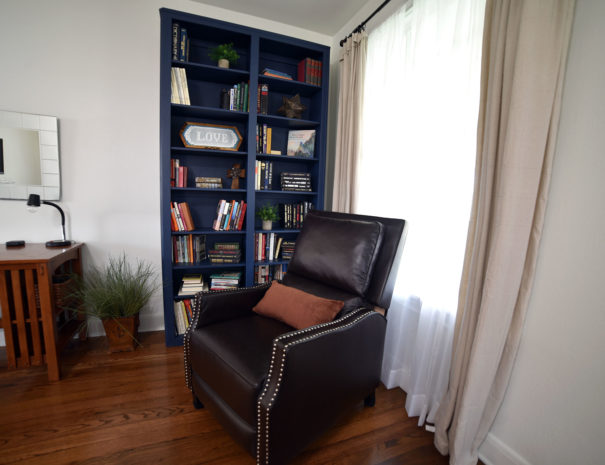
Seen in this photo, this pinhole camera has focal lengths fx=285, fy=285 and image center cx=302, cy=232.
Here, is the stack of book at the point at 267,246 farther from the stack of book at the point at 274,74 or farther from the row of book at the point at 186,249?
the stack of book at the point at 274,74

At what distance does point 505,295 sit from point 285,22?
2.51 meters

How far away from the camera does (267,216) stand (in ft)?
7.45

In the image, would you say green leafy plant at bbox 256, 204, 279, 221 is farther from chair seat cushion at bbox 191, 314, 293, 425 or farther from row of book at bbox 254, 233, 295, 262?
chair seat cushion at bbox 191, 314, 293, 425

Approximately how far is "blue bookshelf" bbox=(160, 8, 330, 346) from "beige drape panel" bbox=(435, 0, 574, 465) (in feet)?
4.53

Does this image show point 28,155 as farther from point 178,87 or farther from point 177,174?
point 178,87

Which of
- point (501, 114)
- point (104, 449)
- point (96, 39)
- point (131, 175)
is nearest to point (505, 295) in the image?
point (501, 114)

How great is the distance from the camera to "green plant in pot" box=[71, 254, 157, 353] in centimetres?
190

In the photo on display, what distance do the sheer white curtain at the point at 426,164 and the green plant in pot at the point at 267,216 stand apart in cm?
Answer: 81

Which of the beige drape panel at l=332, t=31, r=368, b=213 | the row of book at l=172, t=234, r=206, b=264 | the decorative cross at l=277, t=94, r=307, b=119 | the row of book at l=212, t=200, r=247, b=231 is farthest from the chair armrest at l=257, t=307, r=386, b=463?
the decorative cross at l=277, t=94, r=307, b=119

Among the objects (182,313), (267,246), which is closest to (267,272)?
(267,246)

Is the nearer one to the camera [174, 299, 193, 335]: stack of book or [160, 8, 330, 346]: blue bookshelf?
[160, 8, 330, 346]: blue bookshelf

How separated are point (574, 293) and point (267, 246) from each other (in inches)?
72.6

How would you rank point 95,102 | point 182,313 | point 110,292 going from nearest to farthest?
point 110,292
point 95,102
point 182,313

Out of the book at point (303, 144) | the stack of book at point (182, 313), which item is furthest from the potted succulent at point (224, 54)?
the stack of book at point (182, 313)
